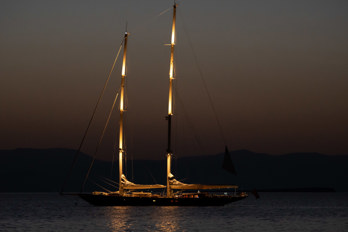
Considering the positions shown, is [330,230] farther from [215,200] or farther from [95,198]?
[95,198]

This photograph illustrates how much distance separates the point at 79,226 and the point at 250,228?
22838 millimetres

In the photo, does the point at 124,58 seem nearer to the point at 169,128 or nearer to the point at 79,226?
the point at 169,128

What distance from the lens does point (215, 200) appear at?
12031cm

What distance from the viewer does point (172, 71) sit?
11512cm

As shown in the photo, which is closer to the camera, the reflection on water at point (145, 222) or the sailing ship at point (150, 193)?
the reflection on water at point (145, 222)

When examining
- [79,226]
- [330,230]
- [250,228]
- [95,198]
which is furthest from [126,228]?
[95,198]

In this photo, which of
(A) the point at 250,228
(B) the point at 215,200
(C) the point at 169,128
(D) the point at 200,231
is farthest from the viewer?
(B) the point at 215,200

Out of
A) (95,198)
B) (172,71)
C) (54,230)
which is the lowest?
(54,230)

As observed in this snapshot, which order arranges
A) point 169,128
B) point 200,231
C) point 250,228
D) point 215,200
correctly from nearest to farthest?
point 200,231
point 250,228
point 169,128
point 215,200

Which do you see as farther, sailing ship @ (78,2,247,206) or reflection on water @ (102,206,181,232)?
sailing ship @ (78,2,247,206)

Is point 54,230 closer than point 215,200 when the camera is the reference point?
Yes

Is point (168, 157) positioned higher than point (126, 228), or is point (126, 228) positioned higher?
point (168, 157)

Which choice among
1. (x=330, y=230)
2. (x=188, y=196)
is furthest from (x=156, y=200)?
(x=330, y=230)

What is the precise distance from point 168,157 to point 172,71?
1520 centimetres
